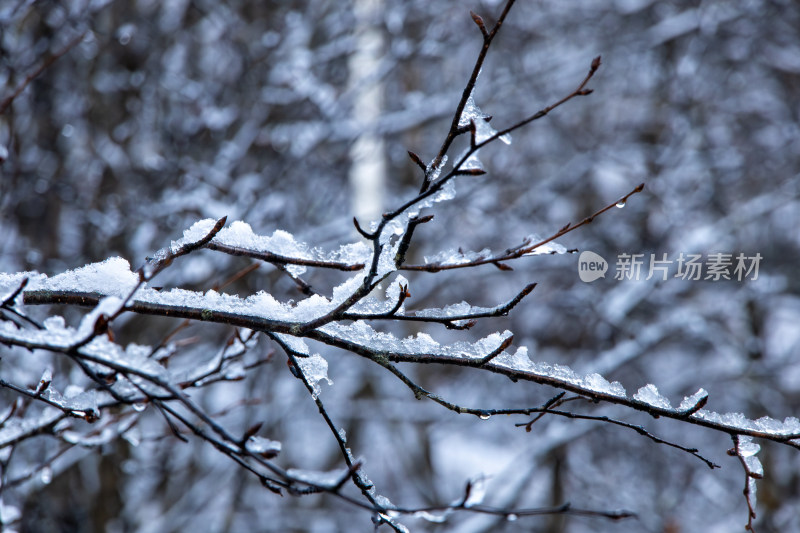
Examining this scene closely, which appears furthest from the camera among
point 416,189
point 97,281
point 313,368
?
point 416,189

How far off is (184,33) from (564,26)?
2865 millimetres

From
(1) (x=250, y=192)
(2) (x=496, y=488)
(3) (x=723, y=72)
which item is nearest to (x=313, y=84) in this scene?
(1) (x=250, y=192)

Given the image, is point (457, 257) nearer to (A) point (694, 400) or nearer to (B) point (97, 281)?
(A) point (694, 400)

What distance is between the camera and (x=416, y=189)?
4.70 metres

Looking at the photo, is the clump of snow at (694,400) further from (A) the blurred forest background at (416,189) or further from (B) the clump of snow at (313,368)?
(A) the blurred forest background at (416,189)

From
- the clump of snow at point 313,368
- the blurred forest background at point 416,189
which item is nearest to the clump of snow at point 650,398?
the clump of snow at point 313,368

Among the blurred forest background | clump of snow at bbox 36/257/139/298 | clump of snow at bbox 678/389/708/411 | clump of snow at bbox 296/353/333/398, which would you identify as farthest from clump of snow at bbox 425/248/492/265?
the blurred forest background

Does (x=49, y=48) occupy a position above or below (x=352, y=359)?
above

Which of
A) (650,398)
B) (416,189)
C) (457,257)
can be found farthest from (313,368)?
(416,189)

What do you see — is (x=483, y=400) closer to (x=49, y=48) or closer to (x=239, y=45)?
(x=239, y=45)

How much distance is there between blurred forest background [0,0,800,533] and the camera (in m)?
3.61

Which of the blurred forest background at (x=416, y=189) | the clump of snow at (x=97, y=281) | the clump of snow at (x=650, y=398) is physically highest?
the blurred forest background at (x=416, y=189)

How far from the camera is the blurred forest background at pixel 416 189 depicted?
3.61m

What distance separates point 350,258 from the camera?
118 centimetres
